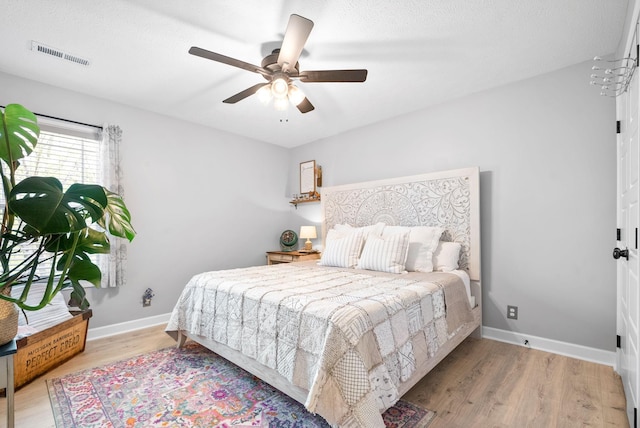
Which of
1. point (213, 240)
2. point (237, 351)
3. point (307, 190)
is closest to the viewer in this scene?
point (237, 351)

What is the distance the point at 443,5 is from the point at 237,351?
8.75 ft

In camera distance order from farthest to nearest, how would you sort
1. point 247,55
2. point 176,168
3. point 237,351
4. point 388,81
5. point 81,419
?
point 176,168
point 388,81
point 247,55
point 237,351
point 81,419

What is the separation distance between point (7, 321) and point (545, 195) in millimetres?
3638

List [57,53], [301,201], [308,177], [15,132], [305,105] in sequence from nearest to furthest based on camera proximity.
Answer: [15,132]
[57,53]
[305,105]
[308,177]
[301,201]

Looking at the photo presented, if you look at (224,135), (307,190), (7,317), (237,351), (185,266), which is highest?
(224,135)

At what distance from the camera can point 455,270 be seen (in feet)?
9.63

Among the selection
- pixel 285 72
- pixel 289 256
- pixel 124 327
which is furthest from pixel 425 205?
pixel 124 327

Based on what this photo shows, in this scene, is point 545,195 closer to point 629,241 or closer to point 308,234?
point 629,241

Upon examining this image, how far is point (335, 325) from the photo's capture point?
61.3 inches

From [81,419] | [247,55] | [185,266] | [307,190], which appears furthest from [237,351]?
[307,190]

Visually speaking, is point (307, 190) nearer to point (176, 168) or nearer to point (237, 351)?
point (176, 168)

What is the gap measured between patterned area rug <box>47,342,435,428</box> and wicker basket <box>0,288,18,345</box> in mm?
875

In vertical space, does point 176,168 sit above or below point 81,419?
above

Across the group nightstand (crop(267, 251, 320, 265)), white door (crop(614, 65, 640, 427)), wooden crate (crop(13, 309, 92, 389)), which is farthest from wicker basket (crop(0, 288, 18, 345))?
nightstand (crop(267, 251, 320, 265))
